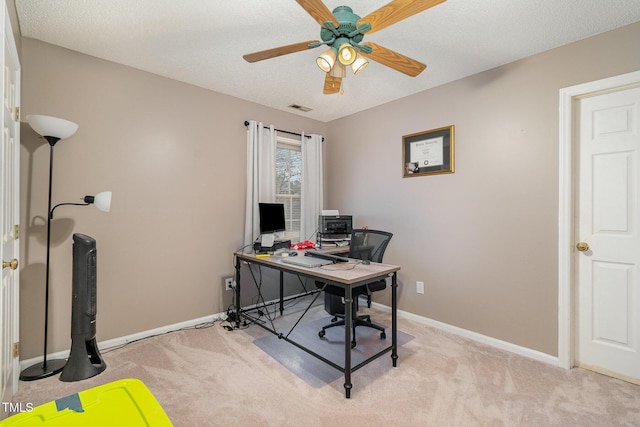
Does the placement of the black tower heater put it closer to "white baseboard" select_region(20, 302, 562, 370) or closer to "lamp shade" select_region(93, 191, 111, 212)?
"lamp shade" select_region(93, 191, 111, 212)

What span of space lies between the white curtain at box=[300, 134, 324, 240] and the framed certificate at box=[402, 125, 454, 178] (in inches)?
48.5

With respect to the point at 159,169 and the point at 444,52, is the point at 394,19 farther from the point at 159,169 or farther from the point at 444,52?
the point at 159,169

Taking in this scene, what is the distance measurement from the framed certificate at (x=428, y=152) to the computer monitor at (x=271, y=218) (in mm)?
1487

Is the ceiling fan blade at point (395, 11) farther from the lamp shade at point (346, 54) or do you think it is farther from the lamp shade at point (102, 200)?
the lamp shade at point (102, 200)

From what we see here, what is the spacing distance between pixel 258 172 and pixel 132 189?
1.31 m

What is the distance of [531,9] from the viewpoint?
77.2 inches

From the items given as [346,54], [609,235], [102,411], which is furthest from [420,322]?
[102,411]

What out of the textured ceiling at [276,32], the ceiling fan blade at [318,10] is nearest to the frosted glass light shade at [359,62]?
the ceiling fan blade at [318,10]

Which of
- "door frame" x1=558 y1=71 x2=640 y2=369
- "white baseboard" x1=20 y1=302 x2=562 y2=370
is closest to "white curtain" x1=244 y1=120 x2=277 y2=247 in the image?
"white baseboard" x1=20 y1=302 x2=562 y2=370

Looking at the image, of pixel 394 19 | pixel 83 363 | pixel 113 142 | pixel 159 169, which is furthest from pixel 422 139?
pixel 83 363

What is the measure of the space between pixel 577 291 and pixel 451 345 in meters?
1.08

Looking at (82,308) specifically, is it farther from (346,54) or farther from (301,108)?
(301,108)

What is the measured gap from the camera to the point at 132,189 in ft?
9.14

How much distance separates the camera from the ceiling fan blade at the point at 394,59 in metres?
1.89
